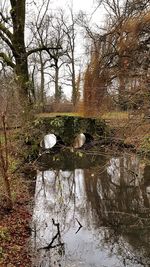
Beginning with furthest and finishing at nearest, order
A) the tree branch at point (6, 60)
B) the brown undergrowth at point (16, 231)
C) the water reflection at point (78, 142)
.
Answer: the water reflection at point (78, 142), the tree branch at point (6, 60), the brown undergrowth at point (16, 231)

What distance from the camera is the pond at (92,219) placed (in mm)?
8031

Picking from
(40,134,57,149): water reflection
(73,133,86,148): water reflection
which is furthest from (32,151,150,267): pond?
(73,133,86,148): water reflection

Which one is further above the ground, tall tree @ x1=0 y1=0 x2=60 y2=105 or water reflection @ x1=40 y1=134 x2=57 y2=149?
tall tree @ x1=0 y1=0 x2=60 y2=105

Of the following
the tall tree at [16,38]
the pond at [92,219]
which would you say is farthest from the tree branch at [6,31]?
the pond at [92,219]

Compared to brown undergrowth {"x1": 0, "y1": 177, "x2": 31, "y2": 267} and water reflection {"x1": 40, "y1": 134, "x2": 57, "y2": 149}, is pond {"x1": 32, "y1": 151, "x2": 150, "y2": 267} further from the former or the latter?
water reflection {"x1": 40, "y1": 134, "x2": 57, "y2": 149}

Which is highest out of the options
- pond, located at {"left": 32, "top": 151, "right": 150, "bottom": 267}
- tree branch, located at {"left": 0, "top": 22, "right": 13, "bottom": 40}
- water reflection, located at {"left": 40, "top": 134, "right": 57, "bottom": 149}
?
tree branch, located at {"left": 0, "top": 22, "right": 13, "bottom": 40}

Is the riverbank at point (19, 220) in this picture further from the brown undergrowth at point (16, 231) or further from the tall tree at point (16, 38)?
the tall tree at point (16, 38)

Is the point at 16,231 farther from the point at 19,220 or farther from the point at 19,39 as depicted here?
the point at 19,39

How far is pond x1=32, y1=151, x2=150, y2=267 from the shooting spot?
316 inches

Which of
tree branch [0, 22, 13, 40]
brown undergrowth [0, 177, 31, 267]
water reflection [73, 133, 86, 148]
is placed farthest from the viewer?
water reflection [73, 133, 86, 148]

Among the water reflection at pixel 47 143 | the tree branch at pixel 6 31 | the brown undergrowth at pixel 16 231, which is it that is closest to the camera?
the brown undergrowth at pixel 16 231

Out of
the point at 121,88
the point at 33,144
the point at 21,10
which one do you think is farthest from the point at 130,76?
the point at 21,10

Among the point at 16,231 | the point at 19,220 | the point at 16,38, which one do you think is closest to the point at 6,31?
the point at 16,38

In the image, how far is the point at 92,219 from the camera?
33.7ft
